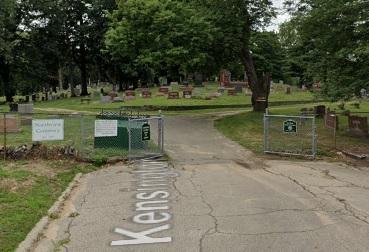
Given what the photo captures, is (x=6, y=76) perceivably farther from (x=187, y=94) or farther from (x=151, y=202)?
(x=151, y=202)

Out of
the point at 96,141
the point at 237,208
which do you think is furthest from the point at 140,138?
the point at 237,208

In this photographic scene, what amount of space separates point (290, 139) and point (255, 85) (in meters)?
12.7

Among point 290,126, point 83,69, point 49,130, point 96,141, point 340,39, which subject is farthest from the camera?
point 83,69

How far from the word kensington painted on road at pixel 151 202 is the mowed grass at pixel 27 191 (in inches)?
58.6

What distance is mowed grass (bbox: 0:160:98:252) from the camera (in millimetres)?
8117

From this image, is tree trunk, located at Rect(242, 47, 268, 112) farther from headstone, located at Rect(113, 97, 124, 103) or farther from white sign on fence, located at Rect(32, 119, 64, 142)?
white sign on fence, located at Rect(32, 119, 64, 142)

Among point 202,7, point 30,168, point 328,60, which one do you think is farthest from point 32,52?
point 30,168

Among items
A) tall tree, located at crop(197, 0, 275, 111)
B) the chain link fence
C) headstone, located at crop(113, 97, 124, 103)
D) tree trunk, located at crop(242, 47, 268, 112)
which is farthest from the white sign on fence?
headstone, located at crop(113, 97, 124, 103)

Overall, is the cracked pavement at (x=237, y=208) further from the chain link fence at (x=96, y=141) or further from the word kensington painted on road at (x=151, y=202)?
the chain link fence at (x=96, y=141)

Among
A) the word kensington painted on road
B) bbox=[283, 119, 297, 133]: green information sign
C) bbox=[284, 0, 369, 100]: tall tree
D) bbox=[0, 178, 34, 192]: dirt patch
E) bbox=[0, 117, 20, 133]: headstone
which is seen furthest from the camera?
bbox=[0, 117, 20, 133]: headstone

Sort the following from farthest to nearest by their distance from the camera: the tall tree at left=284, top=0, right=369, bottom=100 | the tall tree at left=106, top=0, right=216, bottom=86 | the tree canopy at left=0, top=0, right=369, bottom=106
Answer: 1. the tall tree at left=106, top=0, right=216, bottom=86
2. the tree canopy at left=0, top=0, right=369, bottom=106
3. the tall tree at left=284, top=0, right=369, bottom=100

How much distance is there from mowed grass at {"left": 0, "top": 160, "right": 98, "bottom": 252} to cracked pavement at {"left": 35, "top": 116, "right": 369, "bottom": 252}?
0.39 m

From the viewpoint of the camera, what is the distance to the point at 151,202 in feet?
34.7

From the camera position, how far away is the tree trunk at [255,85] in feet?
106
